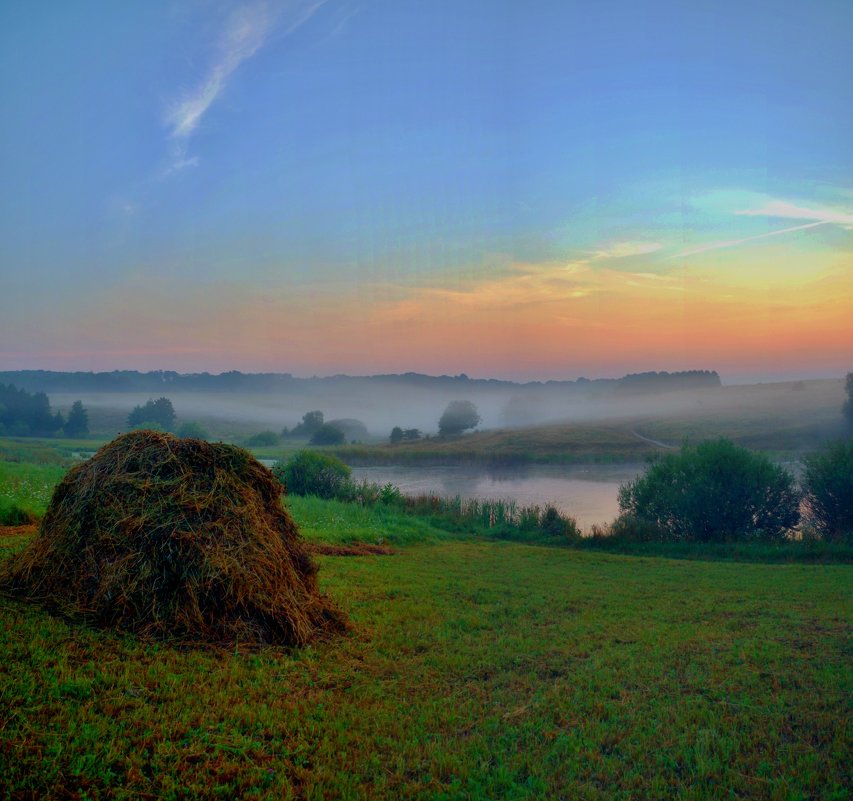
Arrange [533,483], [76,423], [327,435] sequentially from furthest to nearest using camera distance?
[327,435], [533,483], [76,423]

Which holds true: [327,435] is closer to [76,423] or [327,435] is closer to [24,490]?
[76,423]

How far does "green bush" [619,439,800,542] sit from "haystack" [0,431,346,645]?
903 inches

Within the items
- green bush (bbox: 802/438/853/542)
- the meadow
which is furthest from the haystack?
green bush (bbox: 802/438/853/542)

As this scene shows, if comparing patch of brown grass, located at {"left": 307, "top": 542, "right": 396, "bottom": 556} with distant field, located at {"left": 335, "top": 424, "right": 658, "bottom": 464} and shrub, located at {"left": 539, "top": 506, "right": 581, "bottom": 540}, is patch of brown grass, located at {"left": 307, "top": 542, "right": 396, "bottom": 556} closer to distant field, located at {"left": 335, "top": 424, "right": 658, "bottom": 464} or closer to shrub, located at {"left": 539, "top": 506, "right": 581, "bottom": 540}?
shrub, located at {"left": 539, "top": 506, "right": 581, "bottom": 540}

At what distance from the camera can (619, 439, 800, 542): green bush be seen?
27.5 meters

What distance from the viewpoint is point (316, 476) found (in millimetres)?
35125

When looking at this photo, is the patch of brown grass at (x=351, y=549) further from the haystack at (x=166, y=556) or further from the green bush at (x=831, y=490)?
the green bush at (x=831, y=490)

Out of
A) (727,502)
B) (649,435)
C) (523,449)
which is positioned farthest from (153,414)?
(649,435)

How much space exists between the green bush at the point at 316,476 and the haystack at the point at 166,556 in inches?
1048

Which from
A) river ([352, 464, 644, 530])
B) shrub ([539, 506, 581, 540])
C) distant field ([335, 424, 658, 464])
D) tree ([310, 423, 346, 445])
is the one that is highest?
tree ([310, 423, 346, 445])

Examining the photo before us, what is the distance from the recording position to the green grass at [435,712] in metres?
4.36

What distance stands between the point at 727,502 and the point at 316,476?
21572mm

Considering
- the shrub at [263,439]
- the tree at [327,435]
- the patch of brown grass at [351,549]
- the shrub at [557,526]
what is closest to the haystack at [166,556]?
the patch of brown grass at [351,549]

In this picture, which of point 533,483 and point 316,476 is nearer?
point 316,476
